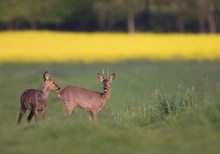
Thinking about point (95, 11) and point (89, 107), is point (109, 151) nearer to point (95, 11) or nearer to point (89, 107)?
point (89, 107)

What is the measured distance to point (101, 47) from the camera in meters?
41.6

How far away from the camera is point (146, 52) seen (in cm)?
4053

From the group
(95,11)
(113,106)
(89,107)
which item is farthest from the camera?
(95,11)

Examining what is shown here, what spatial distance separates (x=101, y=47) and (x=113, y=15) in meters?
19.0

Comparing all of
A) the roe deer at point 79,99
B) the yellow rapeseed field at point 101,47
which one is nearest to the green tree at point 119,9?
the yellow rapeseed field at point 101,47

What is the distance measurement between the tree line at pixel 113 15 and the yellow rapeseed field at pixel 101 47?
39.1 ft

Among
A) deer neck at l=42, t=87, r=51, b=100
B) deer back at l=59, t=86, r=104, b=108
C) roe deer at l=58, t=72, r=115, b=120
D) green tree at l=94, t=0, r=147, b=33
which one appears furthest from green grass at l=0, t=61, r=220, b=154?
green tree at l=94, t=0, r=147, b=33

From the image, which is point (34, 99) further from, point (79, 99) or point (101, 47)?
point (101, 47)

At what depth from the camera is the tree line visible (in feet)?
193

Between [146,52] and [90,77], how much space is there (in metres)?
10.9

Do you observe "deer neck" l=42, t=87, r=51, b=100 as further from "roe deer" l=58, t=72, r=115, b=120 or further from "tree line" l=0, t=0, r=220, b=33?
"tree line" l=0, t=0, r=220, b=33

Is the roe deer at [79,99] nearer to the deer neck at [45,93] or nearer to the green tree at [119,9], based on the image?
the deer neck at [45,93]

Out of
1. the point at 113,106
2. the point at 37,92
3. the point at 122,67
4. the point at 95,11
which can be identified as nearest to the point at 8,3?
the point at 95,11

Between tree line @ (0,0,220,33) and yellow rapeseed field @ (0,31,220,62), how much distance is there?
11.9 metres
